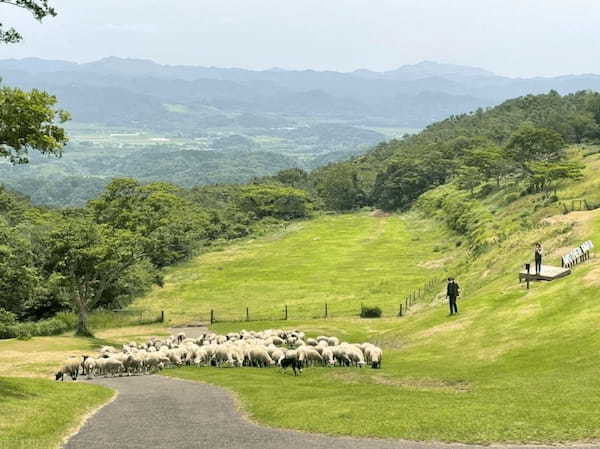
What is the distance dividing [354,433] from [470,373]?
11.1m

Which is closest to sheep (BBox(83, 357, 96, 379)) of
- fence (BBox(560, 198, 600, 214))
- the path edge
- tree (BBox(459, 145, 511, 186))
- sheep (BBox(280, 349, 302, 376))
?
the path edge

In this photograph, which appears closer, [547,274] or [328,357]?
[328,357]

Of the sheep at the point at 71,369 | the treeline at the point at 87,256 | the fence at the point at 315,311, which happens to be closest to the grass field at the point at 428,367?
the fence at the point at 315,311

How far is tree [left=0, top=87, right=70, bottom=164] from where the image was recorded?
79.2 ft

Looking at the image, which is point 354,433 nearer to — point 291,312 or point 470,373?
point 470,373

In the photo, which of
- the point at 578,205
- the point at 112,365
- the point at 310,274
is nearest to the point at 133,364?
the point at 112,365

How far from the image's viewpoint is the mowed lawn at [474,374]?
62.7ft

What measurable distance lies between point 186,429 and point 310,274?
280 feet

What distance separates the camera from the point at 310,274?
10700 cm

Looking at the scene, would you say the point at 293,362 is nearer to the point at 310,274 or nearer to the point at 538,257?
the point at 538,257

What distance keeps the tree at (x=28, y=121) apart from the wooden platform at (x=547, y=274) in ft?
110

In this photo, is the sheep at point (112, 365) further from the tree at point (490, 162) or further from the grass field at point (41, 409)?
the tree at point (490, 162)

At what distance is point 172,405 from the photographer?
26281 mm

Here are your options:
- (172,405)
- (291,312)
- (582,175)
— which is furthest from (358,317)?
(582,175)
